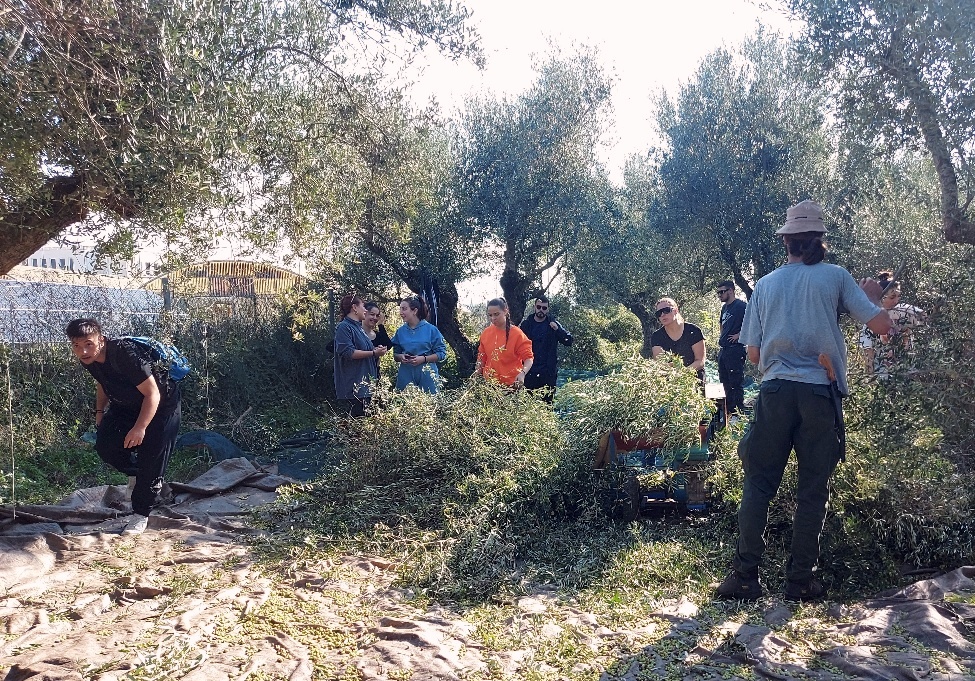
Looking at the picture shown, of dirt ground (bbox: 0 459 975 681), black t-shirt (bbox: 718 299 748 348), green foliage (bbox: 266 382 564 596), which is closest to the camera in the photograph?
dirt ground (bbox: 0 459 975 681)

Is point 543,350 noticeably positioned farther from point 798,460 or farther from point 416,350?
point 798,460

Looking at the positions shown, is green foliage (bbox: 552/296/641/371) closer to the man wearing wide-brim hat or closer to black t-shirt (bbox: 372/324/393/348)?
black t-shirt (bbox: 372/324/393/348)

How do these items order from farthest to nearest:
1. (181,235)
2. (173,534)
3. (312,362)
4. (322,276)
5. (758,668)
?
(322,276) < (312,362) < (181,235) < (173,534) < (758,668)

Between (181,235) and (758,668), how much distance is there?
16.3 feet

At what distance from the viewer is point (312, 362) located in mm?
12188

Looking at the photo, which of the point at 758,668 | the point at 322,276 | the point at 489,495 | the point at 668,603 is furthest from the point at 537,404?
the point at 322,276

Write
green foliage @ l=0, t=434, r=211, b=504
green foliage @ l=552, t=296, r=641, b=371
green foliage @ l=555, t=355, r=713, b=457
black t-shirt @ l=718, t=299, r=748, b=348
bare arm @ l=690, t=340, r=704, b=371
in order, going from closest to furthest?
green foliage @ l=555, t=355, r=713, b=457
bare arm @ l=690, t=340, r=704, b=371
green foliage @ l=0, t=434, r=211, b=504
black t-shirt @ l=718, t=299, r=748, b=348
green foliage @ l=552, t=296, r=641, b=371

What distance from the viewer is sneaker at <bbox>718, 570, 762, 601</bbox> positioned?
13.3 feet

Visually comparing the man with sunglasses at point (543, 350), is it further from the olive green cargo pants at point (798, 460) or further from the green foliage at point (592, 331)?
the green foliage at point (592, 331)

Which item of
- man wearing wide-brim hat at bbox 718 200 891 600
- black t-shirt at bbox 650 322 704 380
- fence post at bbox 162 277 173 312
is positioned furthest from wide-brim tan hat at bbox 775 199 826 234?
fence post at bbox 162 277 173 312

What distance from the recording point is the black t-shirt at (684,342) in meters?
7.34

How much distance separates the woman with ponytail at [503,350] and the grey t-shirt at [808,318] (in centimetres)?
339

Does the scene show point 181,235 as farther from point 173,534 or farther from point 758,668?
point 758,668

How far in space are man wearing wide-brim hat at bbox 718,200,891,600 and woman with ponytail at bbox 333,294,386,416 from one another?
4040mm
